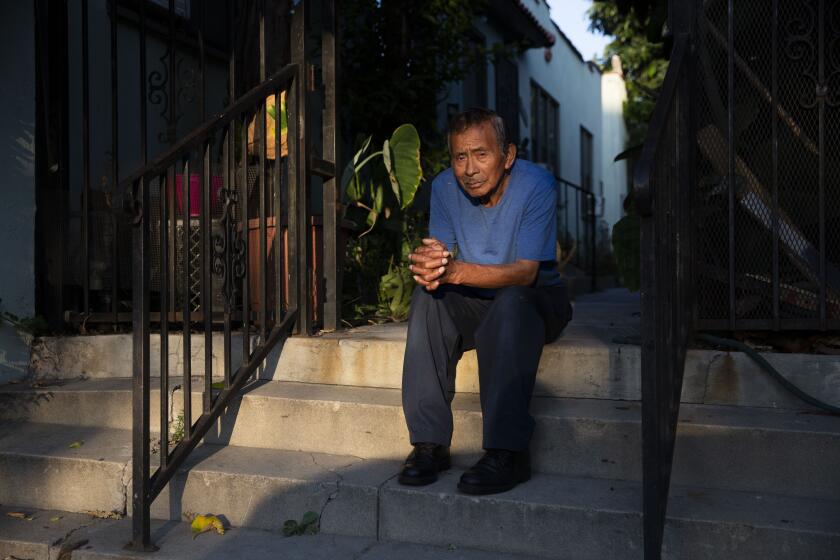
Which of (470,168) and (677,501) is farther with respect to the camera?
(470,168)

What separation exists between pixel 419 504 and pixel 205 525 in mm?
718

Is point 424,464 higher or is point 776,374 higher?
point 776,374

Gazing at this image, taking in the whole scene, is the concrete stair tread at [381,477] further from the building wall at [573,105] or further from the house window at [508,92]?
the house window at [508,92]

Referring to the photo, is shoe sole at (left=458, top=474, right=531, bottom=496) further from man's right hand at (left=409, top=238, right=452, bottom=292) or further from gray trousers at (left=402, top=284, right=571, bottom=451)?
man's right hand at (left=409, top=238, right=452, bottom=292)

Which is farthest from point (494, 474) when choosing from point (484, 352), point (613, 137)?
point (613, 137)

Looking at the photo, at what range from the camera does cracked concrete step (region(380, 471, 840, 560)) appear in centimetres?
227

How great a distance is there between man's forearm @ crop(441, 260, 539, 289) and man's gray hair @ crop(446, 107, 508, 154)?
45cm

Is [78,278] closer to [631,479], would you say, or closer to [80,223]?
[80,223]

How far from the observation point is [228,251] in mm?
3115

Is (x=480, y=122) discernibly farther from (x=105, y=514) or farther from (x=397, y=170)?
(x=105, y=514)

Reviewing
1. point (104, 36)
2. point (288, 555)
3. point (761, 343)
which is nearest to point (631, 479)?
point (761, 343)

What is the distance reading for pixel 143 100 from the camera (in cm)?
395

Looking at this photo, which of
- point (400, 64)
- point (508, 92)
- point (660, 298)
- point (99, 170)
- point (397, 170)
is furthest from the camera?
point (508, 92)

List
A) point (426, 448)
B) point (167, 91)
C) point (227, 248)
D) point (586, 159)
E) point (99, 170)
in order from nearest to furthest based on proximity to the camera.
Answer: point (426, 448), point (227, 248), point (99, 170), point (167, 91), point (586, 159)
